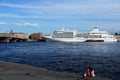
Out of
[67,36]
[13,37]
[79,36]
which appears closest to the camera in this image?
[67,36]

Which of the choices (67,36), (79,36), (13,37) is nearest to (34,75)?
(67,36)

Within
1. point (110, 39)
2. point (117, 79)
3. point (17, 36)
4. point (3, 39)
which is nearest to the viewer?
point (117, 79)

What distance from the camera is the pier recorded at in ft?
542

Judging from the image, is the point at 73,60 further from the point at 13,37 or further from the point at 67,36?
the point at 13,37

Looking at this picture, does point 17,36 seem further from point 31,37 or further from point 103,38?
point 103,38

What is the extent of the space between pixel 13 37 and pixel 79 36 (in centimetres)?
4286

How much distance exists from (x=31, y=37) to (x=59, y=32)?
54.7m

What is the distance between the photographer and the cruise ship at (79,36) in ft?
452

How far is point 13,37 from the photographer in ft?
558

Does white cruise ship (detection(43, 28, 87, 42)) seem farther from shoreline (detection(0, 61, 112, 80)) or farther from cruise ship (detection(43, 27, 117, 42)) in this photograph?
shoreline (detection(0, 61, 112, 80))

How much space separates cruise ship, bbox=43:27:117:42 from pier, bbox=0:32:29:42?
87.0 ft

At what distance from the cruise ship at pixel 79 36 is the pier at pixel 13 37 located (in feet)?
87.0

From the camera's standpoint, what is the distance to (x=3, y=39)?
165750 millimetres

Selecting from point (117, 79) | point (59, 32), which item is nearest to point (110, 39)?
point (59, 32)
